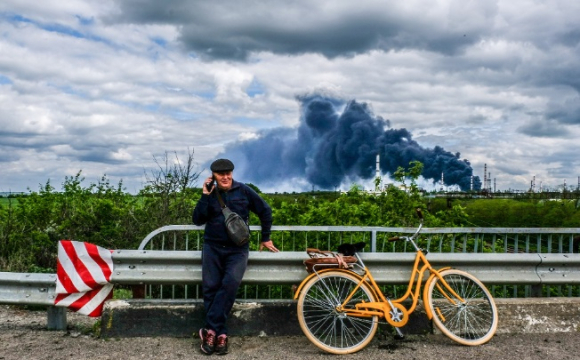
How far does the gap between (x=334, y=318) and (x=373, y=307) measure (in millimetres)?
412

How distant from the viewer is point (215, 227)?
239 inches

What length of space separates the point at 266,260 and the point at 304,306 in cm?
64

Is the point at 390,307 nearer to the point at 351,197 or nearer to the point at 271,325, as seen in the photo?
the point at 271,325

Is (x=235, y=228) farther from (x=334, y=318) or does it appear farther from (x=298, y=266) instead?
(x=334, y=318)

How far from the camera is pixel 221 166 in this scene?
20.1 ft

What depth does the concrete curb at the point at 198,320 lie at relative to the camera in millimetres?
6164

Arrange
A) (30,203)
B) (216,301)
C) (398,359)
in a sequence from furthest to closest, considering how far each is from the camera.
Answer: (30,203)
(216,301)
(398,359)

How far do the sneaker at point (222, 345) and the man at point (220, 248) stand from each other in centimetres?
7

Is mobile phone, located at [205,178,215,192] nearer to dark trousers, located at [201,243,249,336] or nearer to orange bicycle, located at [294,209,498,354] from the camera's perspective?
dark trousers, located at [201,243,249,336]

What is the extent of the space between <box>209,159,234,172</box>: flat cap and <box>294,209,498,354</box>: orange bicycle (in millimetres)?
1389

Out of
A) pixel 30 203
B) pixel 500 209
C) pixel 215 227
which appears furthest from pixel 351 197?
pixel 500 209

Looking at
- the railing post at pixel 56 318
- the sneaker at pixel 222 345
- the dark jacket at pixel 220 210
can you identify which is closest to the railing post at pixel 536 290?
the dark jacket at pixel 220 210

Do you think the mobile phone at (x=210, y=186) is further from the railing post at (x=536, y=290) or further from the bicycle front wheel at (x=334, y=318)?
the railing post at (x=536, y=290)

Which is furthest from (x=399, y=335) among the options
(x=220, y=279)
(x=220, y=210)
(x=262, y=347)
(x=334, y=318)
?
(x=220, y=210)
